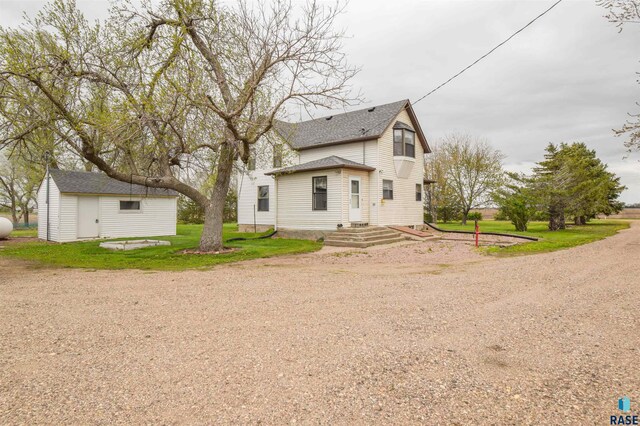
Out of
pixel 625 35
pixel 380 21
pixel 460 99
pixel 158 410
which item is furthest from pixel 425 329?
pixel 460 99

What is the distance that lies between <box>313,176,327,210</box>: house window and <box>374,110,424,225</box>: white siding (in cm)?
296

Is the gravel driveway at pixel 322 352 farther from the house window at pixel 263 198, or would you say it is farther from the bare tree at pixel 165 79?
the house window at pixel 263 198

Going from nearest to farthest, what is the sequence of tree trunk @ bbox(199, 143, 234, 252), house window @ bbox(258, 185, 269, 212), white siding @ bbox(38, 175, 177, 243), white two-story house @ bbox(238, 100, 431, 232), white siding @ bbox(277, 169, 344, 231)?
tree trunk @ bbox(199, 143, 234, 252)
white siding @ bbox(277, 169, 344, 231)
white two-story house @ bbox(238, 100, 431, 232)
white siding @ bbox(38, 175, 177, 243)
house window @ bbox(258, 185, 269, 212)

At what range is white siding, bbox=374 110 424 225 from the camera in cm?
1907

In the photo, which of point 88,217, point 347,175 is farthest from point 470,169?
point 88,217

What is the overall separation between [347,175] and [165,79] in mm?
9458

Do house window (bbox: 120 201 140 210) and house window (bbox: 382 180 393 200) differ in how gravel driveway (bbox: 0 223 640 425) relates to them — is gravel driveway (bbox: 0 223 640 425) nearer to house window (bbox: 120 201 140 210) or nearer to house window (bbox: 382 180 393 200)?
house window (bbox: 382 180 393 200)

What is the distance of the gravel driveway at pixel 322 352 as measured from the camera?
104 inches

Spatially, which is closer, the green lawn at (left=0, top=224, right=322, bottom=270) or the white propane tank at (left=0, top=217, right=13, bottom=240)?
the green lawn at (left=0, top=224, right=322, bottom=270)

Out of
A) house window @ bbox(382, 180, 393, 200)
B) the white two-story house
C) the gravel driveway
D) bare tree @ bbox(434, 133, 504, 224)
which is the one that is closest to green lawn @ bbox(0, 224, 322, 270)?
the gravel driveway

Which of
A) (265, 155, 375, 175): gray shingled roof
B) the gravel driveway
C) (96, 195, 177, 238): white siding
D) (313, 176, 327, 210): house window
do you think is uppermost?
(265, 155, 375, 175): gray shingled roof

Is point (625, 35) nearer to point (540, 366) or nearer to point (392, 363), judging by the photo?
point (540, 366)

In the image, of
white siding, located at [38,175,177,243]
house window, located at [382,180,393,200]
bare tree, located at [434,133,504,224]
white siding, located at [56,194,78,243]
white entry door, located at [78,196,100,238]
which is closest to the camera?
white siding, located at [56,194,78,243]

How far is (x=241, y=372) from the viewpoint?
3252 mm
